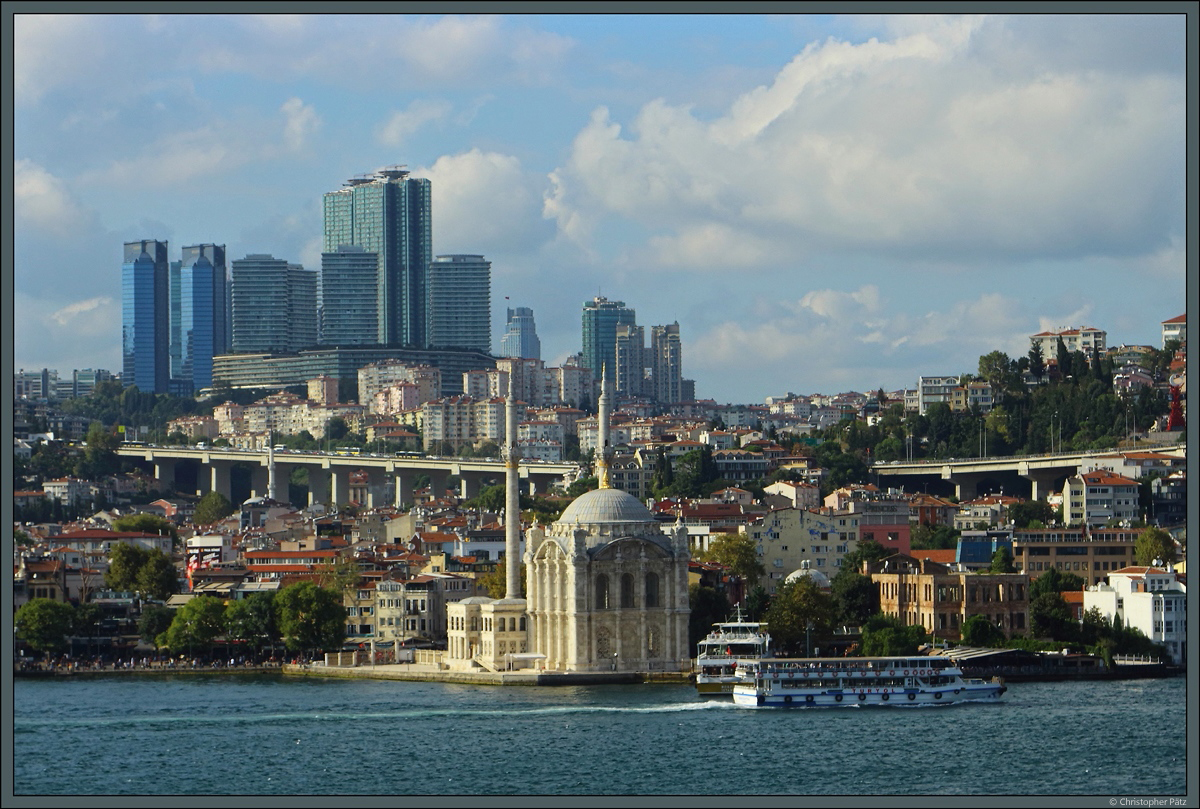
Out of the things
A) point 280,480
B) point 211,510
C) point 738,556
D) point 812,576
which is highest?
point 280,480

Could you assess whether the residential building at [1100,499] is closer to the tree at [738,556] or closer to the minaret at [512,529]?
the tree at [738,556]

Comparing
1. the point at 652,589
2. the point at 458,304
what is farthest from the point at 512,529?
the point at 458,304

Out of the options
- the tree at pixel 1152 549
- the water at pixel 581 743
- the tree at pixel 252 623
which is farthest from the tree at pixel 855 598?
the tree at pixel 252 623

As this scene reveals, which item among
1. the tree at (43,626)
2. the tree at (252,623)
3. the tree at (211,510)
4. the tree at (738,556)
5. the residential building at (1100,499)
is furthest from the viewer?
the tree at (211,510)

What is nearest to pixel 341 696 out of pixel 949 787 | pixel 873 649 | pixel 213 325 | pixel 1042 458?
pixel 873 649

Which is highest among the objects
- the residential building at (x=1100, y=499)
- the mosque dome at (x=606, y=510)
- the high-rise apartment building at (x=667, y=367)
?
the high-rise apartment building at (x=667, y=367)

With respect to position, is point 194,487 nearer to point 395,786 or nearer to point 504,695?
point 504,695

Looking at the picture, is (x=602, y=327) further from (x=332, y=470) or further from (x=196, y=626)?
(x=196, y=626)
